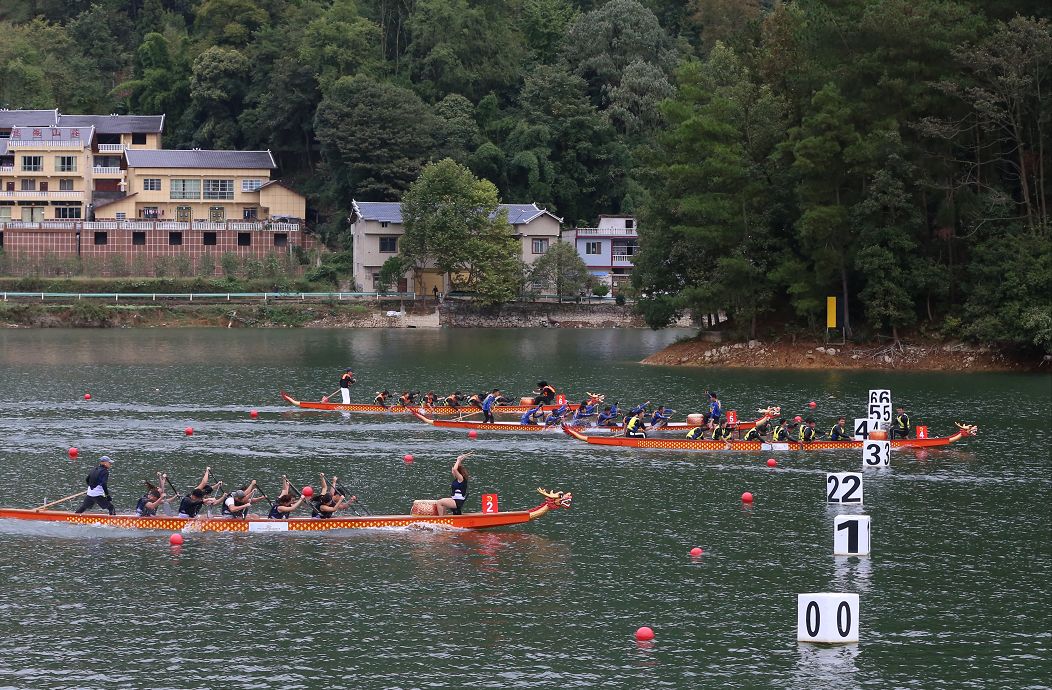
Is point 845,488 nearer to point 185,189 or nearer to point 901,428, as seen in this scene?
point 901,428

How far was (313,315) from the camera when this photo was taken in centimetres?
10700

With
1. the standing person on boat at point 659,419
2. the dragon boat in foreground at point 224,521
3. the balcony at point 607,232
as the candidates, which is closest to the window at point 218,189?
the balcony at point 607,232

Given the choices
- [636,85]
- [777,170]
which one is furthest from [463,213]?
[777,170]

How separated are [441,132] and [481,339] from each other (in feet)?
102

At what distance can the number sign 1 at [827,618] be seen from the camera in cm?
2347

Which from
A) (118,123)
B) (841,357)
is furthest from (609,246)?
(118,123)

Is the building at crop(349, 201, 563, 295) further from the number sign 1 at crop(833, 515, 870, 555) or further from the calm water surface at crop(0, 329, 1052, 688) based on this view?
the number sign 1 at crop(833, 515, 870, 555)

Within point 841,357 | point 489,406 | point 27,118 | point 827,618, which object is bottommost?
point 827,618

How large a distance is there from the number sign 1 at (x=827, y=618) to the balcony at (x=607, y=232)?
95.6 metres

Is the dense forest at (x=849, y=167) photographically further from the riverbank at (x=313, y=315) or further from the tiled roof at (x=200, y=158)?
the riverbank at (x=313, y=315)

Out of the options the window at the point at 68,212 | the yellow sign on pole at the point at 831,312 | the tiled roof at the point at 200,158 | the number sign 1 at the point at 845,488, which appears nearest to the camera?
the number sign 1 at the point at 845,488

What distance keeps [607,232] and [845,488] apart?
84.8 m

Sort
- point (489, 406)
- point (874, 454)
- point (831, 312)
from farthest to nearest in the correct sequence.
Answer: point (831, 312)
point (489, 406)
point (874, 454)

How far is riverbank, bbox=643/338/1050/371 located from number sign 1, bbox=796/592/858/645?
4716cm
